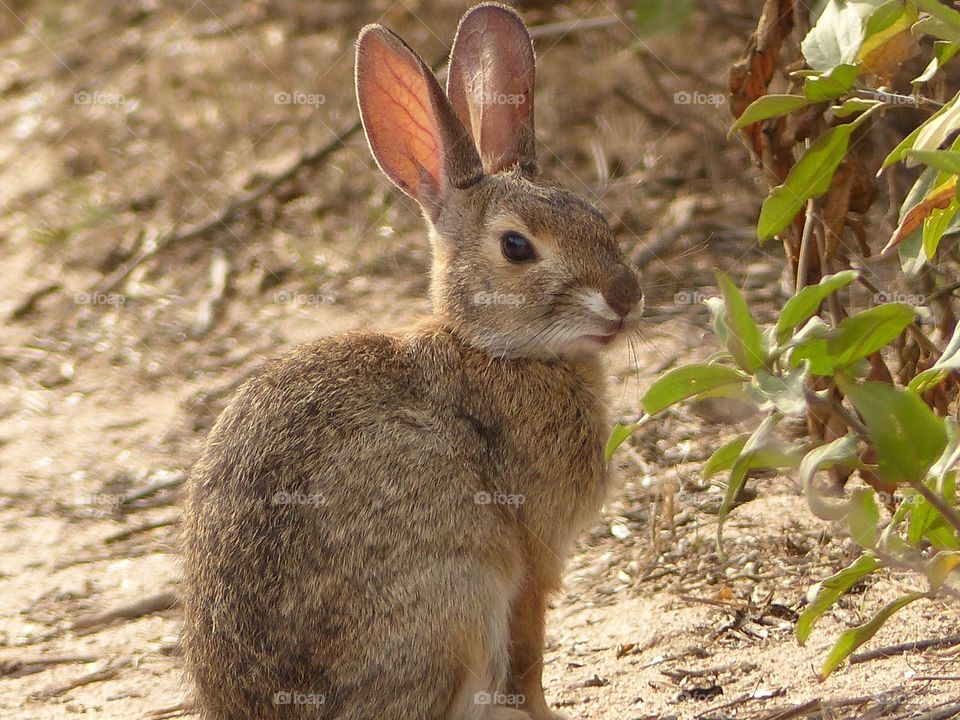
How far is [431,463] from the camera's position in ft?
13.1

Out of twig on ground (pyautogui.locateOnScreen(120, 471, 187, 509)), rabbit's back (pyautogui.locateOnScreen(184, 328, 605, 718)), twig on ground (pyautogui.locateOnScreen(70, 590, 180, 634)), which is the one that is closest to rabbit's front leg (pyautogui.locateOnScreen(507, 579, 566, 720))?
rabbit's back (pyautogui.locateOnScreen(184, 328, 605, 718))

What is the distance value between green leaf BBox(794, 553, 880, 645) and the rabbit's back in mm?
1001

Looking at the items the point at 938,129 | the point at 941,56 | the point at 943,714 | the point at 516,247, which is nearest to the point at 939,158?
the point at 938,129

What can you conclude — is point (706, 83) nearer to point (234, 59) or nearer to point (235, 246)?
point (235, 246)

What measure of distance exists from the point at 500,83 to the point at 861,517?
256 centimetres

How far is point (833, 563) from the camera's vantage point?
4.78 meters

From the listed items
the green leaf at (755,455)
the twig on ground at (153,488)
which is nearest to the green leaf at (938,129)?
the green leaf at (755,455)

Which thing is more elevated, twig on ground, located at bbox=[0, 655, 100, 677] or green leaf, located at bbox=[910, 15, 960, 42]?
green leaf, located at bbox=[910, 15, 960, 42]

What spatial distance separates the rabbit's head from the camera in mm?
4340

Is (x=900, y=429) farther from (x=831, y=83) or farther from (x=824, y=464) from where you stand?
(x=831, y=83)

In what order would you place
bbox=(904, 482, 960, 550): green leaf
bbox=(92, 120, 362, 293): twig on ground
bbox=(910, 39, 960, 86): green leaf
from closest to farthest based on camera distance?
1. bbox=(910, 39, 960, 86): green leaf
2. bbox=(904, 482, 960, 550): green leaf
3. bbox=(92, 120, 362, 293): twig on ground

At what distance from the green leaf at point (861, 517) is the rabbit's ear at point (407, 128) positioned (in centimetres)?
213

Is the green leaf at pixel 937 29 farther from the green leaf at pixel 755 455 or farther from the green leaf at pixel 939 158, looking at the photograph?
the green leaf at pixel 755 455

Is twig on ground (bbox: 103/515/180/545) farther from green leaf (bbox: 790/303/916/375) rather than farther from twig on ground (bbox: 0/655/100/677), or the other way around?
green leaf (bbox: 790/303/916/375)
